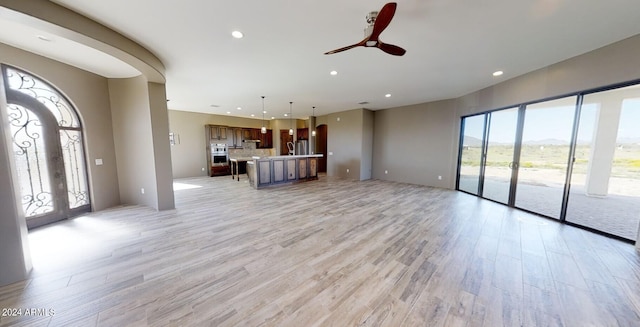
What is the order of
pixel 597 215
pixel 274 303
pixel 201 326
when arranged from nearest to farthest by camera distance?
pixel 201 326 → pixel 274 303 → pixel 597 215

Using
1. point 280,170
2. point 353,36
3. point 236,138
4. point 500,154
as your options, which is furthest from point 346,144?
point 353,36

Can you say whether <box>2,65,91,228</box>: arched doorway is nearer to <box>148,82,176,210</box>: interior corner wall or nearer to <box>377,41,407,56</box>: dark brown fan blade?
<box>148,82,176,210</box>: interior corner wall

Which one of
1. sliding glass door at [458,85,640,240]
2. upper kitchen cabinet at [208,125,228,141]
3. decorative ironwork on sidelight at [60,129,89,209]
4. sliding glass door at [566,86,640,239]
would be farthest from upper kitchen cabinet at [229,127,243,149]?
sliding glass door at [566,86,640,239]

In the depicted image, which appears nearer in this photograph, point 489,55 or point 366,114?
point 489,55

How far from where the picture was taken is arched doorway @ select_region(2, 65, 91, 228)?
3.06 m

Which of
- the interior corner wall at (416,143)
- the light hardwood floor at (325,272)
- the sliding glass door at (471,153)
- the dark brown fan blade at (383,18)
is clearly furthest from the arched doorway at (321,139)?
the dark brown fan blade at (383,18)

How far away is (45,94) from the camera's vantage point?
3350mm

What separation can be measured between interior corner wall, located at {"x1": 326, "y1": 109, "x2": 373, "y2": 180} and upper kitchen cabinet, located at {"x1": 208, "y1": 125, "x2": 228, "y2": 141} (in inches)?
183

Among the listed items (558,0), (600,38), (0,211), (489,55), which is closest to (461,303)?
(558,0)

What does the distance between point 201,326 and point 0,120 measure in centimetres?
271

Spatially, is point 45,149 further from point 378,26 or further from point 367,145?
point 367,145

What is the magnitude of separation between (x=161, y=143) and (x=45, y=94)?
5.91 feet

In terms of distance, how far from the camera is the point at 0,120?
72.9 inches

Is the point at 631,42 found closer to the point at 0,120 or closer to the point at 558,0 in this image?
the point at 558,0
